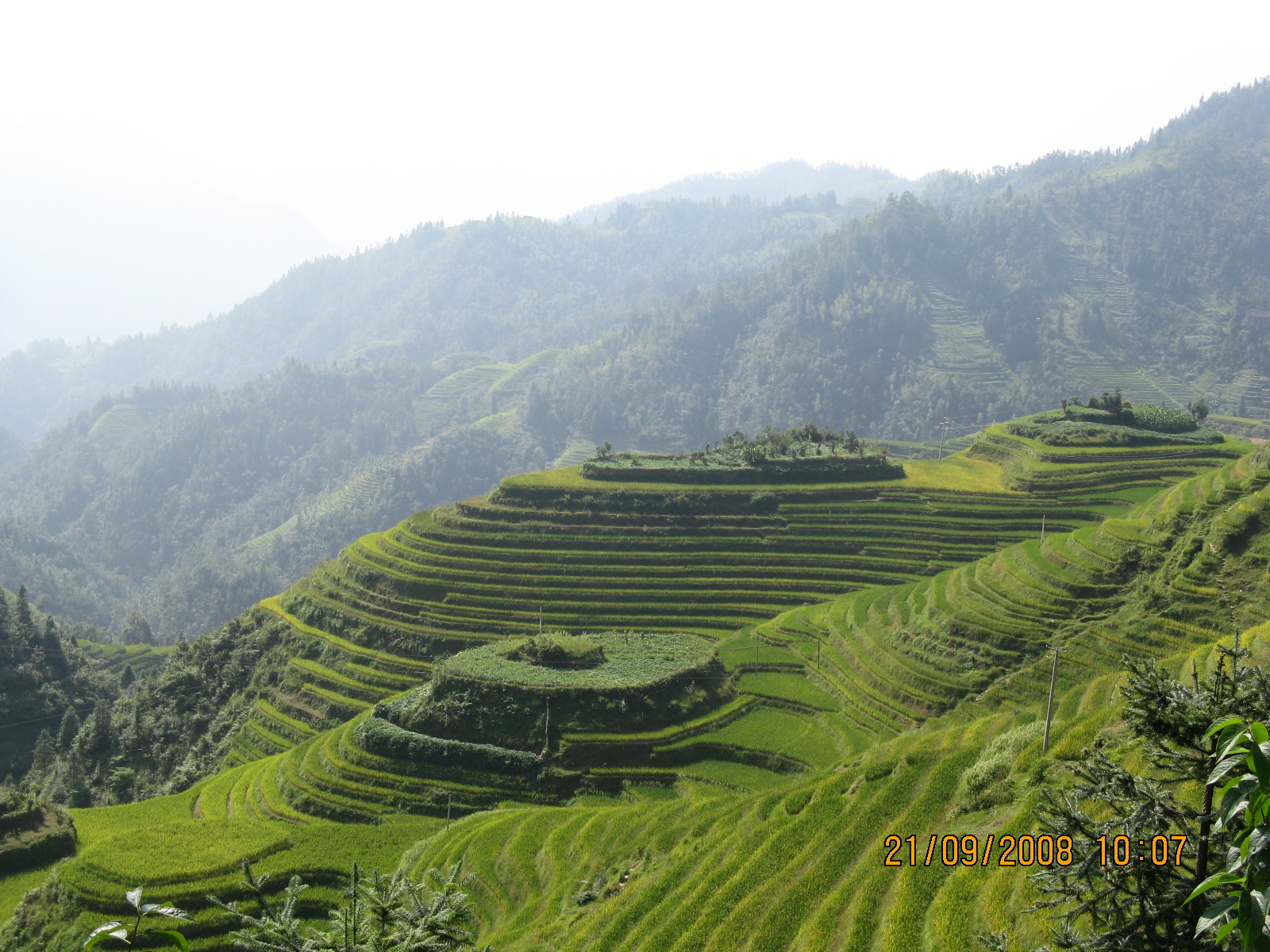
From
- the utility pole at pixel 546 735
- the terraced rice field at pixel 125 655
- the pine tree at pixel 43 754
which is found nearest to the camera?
the utility pole at pixel 546 735

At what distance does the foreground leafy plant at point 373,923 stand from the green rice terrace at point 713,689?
868cm

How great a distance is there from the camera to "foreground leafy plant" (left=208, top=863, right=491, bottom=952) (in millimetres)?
10266

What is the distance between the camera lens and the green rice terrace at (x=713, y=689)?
830 inches

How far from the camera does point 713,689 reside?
46.4 m

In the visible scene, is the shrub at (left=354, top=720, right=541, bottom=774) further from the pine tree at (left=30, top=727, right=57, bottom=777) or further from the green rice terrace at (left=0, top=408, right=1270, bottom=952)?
the pine tree at (left=30, top=727, right=57, bottom=777)

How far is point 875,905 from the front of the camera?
17719 millimetres

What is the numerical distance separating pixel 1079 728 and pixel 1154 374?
190 m

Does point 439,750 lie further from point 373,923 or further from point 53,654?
point 53,654

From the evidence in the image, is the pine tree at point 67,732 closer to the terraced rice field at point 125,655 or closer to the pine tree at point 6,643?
the pine tree at point 6,643

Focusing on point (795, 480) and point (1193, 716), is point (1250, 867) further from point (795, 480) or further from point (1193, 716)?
point (795, 480)

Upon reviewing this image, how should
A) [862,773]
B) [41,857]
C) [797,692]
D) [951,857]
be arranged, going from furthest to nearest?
1. [797,692]
2. [41,857]
3. [862,773]
4. [951,857]

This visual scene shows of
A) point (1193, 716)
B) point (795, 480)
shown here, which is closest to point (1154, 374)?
point (795, 480)

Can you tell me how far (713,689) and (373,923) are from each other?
3574 centimetres
